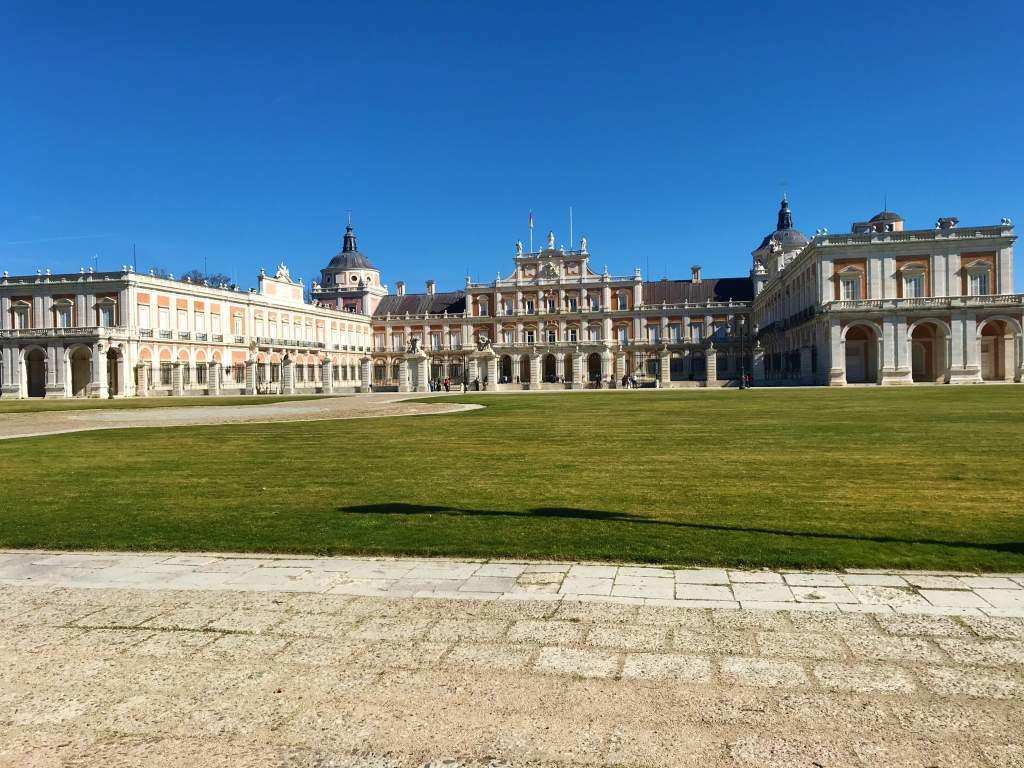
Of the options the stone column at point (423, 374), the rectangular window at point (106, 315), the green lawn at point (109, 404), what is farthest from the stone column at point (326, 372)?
the green lawn at point (109, 404)

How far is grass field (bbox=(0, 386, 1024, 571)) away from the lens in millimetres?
6242

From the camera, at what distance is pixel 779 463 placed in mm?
10797

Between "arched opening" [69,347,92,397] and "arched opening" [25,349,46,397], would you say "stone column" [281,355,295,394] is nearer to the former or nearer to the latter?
"arched opening" [69,347,92,397]

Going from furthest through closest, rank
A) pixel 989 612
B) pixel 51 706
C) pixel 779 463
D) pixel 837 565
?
pixel 779 463 < pixel 837 565 < pixel 989 612 < pixel 51 706

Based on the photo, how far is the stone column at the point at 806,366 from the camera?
173ft

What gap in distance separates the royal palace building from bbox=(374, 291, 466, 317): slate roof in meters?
0.28

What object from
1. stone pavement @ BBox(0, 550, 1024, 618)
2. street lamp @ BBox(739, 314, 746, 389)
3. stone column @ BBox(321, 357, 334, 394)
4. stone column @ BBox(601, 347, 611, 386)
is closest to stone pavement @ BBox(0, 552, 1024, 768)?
stone pavement @ BBox(0, 550, 1024, 618)

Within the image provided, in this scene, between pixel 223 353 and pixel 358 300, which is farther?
pixel 358 300

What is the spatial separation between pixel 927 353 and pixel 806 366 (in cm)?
782

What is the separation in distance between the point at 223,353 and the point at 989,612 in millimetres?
66927

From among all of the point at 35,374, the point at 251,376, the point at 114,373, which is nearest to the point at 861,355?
the point at 251,376

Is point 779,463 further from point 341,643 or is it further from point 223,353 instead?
point 223,353

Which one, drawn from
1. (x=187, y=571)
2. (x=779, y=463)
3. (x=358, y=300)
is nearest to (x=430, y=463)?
(x=779, y=463)

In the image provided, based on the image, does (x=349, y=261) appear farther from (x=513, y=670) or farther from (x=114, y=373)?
(x=513, y=670)
